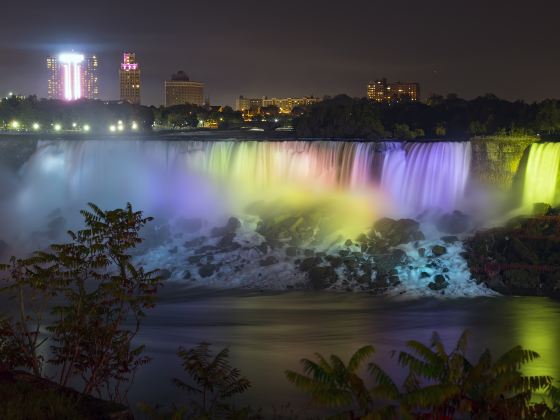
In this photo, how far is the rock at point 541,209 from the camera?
34.0 meters

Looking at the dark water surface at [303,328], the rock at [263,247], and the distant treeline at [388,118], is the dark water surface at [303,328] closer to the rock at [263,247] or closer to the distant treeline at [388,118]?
the rock at [263,247]

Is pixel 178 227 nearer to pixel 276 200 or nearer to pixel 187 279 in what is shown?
pixel 276 200

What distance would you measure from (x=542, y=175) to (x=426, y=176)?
5.20m

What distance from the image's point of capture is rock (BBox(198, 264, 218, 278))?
1316 inches

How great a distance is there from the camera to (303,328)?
24.6 meters

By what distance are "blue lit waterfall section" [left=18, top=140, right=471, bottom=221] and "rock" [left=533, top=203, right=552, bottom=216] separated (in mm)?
4505

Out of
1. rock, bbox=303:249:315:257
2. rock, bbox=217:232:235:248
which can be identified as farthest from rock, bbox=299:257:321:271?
rock, bbox=217:232:235:248

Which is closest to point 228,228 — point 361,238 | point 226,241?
point 226,241

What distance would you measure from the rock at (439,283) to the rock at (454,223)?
16.7 feet

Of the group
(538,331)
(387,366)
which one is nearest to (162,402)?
(387,366)

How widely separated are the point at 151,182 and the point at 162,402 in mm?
29474

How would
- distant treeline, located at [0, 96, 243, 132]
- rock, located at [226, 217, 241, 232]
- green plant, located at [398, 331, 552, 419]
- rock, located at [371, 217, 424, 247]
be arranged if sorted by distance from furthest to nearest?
distant treeline, located at [0, 96, 243, 132], rock, located at [226, 217, 241, 232], rock, located at [371, 217, 424, 247], green plant, located at [398, 331, 552, 419]

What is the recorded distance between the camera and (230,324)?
25.3m

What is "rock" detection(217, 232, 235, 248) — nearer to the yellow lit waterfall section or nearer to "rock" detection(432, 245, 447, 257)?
"rock" detection(432, 245, 447, 257)
